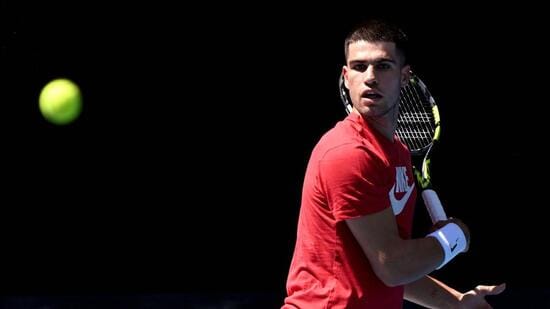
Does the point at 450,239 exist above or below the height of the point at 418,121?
below

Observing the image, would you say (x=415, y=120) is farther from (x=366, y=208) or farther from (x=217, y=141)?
(x=217, y=141)

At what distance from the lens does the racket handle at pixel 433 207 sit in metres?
2.80

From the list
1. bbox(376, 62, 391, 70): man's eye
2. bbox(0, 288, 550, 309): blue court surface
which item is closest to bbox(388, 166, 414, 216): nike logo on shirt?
bbox(376, 62, 391, 70): man's eye

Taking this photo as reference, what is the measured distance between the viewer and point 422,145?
3320mm

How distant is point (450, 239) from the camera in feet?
8.29

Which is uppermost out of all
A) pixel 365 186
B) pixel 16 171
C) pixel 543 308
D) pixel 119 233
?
pixel 365 186

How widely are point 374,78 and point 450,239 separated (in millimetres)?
422

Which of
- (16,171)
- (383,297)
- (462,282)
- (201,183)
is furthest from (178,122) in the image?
(383,297)

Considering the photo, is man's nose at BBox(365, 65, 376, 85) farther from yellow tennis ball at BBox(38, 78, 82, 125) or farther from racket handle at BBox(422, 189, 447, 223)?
yellow tennis ball at BBox(38, 78, 82, 125)

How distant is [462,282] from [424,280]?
192 centimetres

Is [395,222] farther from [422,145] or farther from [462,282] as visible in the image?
[462,282]

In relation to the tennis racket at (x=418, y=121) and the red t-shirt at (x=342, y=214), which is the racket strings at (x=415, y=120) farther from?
the red t-shirt at (x=342, y=214)

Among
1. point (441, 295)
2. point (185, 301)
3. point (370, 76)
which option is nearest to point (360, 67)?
point (370, 76)

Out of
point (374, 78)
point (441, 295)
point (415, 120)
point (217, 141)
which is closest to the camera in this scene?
point (374, 78)
